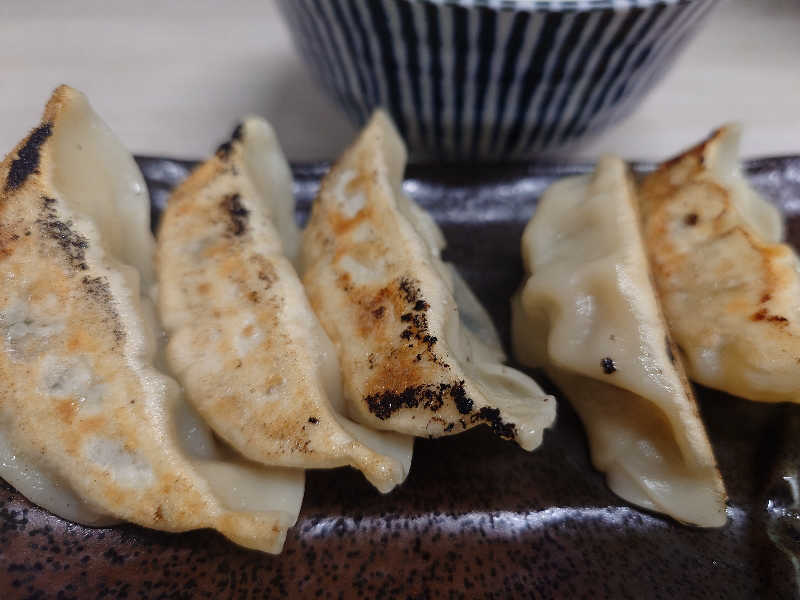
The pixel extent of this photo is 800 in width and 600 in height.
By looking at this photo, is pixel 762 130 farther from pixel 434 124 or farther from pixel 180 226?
pixel 180 226

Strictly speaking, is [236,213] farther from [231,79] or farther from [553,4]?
[231,79]

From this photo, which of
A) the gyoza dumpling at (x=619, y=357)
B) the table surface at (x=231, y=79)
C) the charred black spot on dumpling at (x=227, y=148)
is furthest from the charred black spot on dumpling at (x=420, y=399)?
the table surface at (x=231, y=79)

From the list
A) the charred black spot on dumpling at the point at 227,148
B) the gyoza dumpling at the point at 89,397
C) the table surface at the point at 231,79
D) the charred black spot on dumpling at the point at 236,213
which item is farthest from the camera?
the table surface at the point at 231,79

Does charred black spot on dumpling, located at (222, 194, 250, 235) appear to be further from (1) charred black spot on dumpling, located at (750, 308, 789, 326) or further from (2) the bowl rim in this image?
(1) charred black spot on dumpling, located at (750, 308, 789, 326)

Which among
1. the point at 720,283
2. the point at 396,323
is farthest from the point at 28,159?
the point at 720,283

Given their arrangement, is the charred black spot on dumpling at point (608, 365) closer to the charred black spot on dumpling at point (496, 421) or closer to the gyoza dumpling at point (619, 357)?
the gyoza dumpling at point (619, 357)
